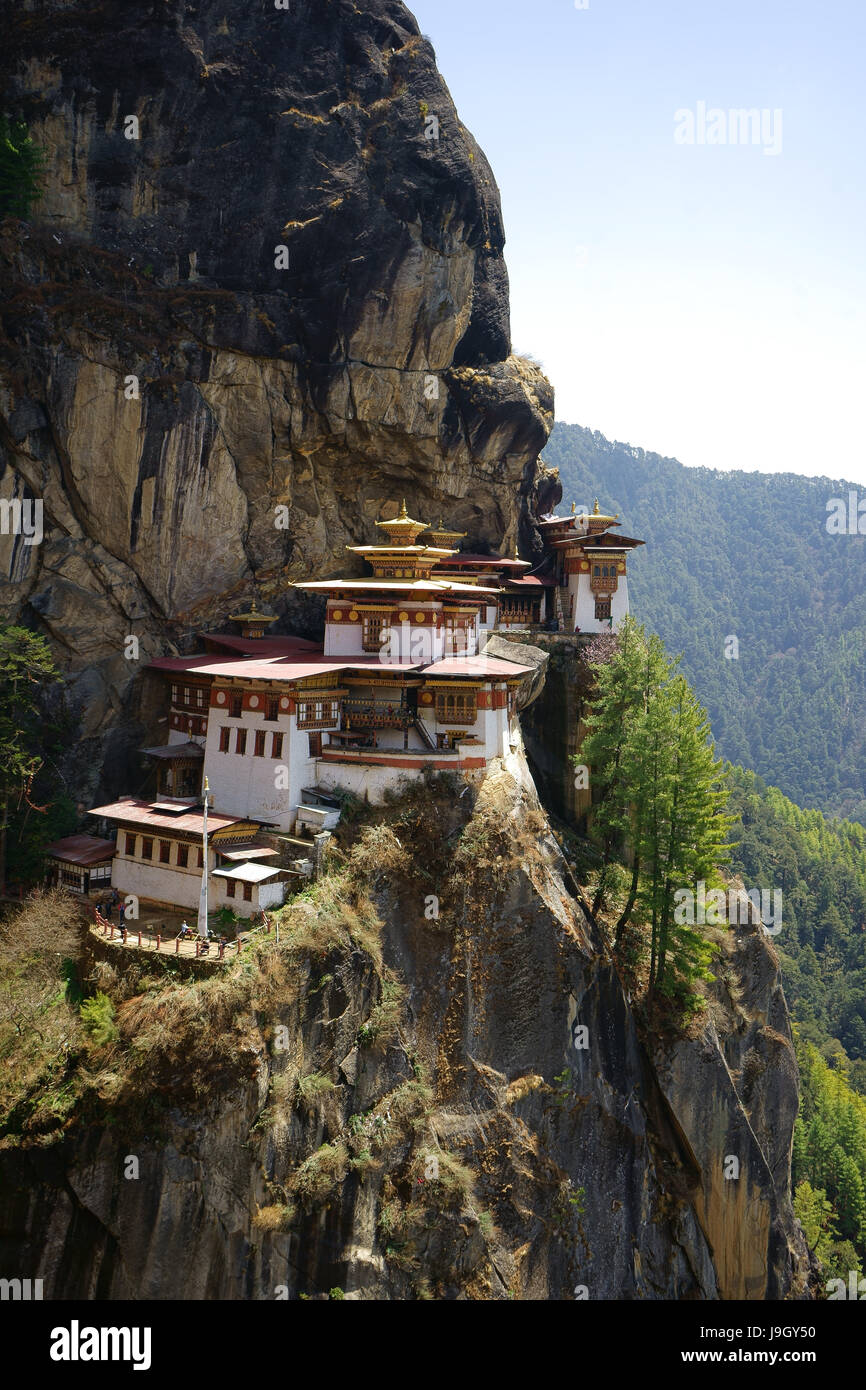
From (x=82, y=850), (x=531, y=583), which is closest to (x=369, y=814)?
(x=82, y=850)

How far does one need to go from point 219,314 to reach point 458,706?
1677 centimetres

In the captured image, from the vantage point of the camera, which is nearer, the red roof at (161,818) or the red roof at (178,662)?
the red roof at (161,818)

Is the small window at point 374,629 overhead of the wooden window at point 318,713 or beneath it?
overhead

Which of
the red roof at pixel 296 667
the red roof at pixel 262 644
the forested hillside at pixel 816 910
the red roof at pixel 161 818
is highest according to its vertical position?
the red roof at pixel 262 644

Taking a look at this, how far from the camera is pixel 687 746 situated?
33938 mm

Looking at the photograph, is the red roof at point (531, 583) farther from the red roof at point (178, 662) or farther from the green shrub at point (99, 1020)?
the green shrub at point (99, 1020)

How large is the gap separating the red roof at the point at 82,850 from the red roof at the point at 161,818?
131cm

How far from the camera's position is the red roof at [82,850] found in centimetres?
3095

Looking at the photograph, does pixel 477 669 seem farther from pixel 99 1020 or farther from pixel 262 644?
pixel 99 1020

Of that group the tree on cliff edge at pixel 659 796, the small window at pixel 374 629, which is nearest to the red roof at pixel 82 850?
the small window at pixel 374 629

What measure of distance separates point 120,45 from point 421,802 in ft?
92.9

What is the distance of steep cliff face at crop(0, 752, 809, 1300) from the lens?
23.8m

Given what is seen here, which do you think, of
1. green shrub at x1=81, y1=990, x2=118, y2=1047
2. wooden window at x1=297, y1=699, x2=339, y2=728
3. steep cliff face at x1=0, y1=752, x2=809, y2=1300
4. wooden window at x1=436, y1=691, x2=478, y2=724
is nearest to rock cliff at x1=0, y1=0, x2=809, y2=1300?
steep cliff face at x1=0, y1=752, x2=809, y2=1300

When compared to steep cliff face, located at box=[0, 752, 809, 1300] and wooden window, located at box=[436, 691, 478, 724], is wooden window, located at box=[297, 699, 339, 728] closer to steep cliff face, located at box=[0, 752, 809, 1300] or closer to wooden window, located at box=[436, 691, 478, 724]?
wooden window, located at box=[436, 691, 478, 724]
